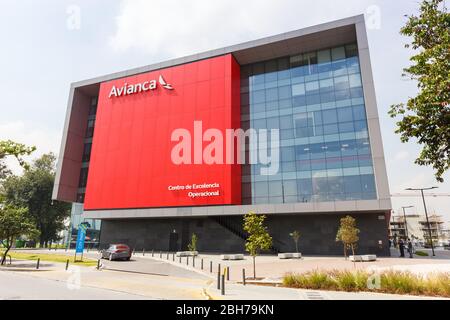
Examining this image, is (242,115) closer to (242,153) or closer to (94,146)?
(242,153)

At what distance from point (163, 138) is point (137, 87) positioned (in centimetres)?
1095

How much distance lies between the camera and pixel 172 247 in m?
40.7

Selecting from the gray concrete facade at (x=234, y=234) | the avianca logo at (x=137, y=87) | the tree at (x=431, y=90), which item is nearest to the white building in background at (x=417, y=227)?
the gray concrete facade at (x=234, y=234)

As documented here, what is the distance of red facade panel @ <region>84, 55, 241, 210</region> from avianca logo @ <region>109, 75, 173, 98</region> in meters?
0.20

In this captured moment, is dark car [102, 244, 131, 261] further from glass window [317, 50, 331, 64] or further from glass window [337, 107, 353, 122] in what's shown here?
glass window [317, 50, 331, 64]

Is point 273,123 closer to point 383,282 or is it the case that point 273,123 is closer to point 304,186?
point 304,186

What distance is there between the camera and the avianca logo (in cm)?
4497

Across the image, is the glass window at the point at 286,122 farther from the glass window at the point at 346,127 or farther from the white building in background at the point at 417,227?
the white building in background at the point at 417,227

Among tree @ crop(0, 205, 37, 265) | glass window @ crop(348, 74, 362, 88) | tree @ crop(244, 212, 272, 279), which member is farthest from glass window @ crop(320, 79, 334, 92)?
tree @ crop(0, 205, 37, 265)

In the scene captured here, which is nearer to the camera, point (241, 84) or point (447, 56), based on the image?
point (447, 56)

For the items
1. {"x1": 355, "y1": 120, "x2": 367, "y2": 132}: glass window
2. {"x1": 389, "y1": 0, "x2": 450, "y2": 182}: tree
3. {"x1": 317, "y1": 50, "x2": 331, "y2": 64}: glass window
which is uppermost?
{"x1": 317, "y1": 50, "x2": 331, "y2": 64}: glass window

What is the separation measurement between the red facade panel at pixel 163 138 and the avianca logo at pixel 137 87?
0.20m

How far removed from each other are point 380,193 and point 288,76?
19959 millimetres

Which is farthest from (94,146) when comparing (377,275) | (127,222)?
(377,275)
